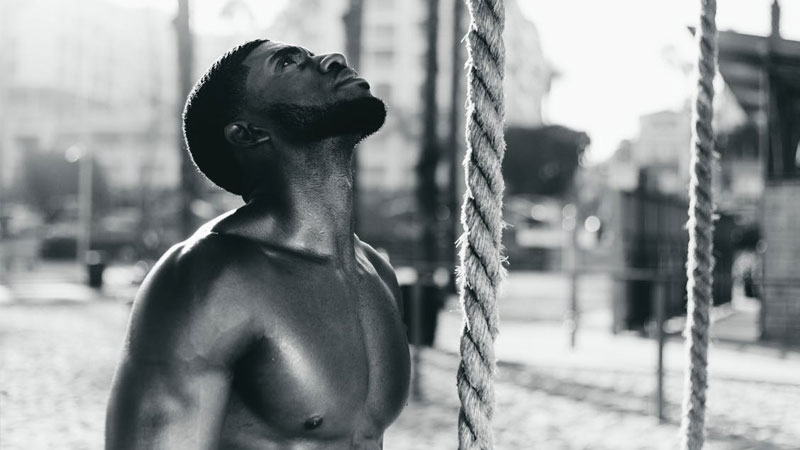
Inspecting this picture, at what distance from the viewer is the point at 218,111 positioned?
1.35m

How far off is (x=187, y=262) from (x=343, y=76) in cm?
35

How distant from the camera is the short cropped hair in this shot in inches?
52.5

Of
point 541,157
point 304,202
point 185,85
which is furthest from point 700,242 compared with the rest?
point 541,157

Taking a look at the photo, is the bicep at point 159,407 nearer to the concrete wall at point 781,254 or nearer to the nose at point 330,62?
the nose at point 330,62

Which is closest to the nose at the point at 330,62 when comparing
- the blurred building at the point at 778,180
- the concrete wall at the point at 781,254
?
the blurred building at the point at 778,180

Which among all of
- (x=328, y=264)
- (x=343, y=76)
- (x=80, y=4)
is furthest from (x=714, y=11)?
(x=80, y=4)

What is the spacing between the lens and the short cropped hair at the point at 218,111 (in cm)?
133

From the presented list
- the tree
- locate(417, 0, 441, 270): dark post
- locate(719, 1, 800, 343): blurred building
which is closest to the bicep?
locate(719, 1, 800, 343): blurred building

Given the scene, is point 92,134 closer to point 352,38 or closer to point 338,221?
point 352,38

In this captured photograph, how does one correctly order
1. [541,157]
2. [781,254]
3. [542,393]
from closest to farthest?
1. [542,393]
2. [781,254]
3. [541,157]

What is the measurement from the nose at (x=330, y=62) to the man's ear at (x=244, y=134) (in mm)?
126

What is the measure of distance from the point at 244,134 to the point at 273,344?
1.01ft

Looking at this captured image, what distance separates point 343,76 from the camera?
52.7 inches

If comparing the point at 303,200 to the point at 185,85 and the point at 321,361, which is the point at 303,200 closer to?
the point at 321,361
